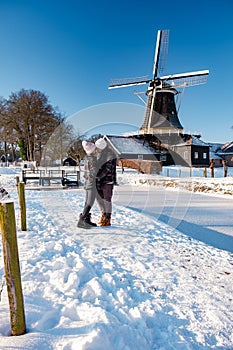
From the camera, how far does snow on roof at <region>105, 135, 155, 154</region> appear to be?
1234 inches

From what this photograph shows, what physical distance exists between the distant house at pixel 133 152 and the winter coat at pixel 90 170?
81.5 ft

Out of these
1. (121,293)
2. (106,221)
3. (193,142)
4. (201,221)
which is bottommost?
(201,221)

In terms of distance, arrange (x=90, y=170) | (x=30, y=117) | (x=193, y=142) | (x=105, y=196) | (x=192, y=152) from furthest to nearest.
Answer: (x=192, y=152), (x=193, y=142), (x=30, y=117), (x=105, y=196), (x=90, y=170)

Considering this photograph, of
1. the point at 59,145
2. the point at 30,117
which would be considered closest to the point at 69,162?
the point at 30,117

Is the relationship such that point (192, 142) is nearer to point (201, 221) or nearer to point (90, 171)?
point (201, 221)

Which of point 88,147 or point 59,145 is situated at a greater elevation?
point 59,145

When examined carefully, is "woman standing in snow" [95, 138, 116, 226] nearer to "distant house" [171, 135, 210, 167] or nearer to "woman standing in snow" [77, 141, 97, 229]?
"woman standing in snow" [77, 141, 97, 229]

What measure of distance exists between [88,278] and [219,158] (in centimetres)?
4185

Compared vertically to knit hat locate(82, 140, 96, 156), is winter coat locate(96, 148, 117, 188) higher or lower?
lower

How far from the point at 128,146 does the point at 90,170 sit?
2748cm

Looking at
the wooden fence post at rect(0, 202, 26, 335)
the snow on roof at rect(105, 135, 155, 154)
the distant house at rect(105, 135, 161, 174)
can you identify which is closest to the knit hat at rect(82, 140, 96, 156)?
the wooden fence post at rect(0, 202, 26, 335)

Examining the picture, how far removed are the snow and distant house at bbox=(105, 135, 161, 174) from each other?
84.2ft

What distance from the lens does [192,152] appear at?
108 feet

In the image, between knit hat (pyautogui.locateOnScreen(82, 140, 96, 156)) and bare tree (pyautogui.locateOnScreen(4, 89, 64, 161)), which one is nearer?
knit hat (pyautogui.locateOnScreen(82, 140, 96, 156))
